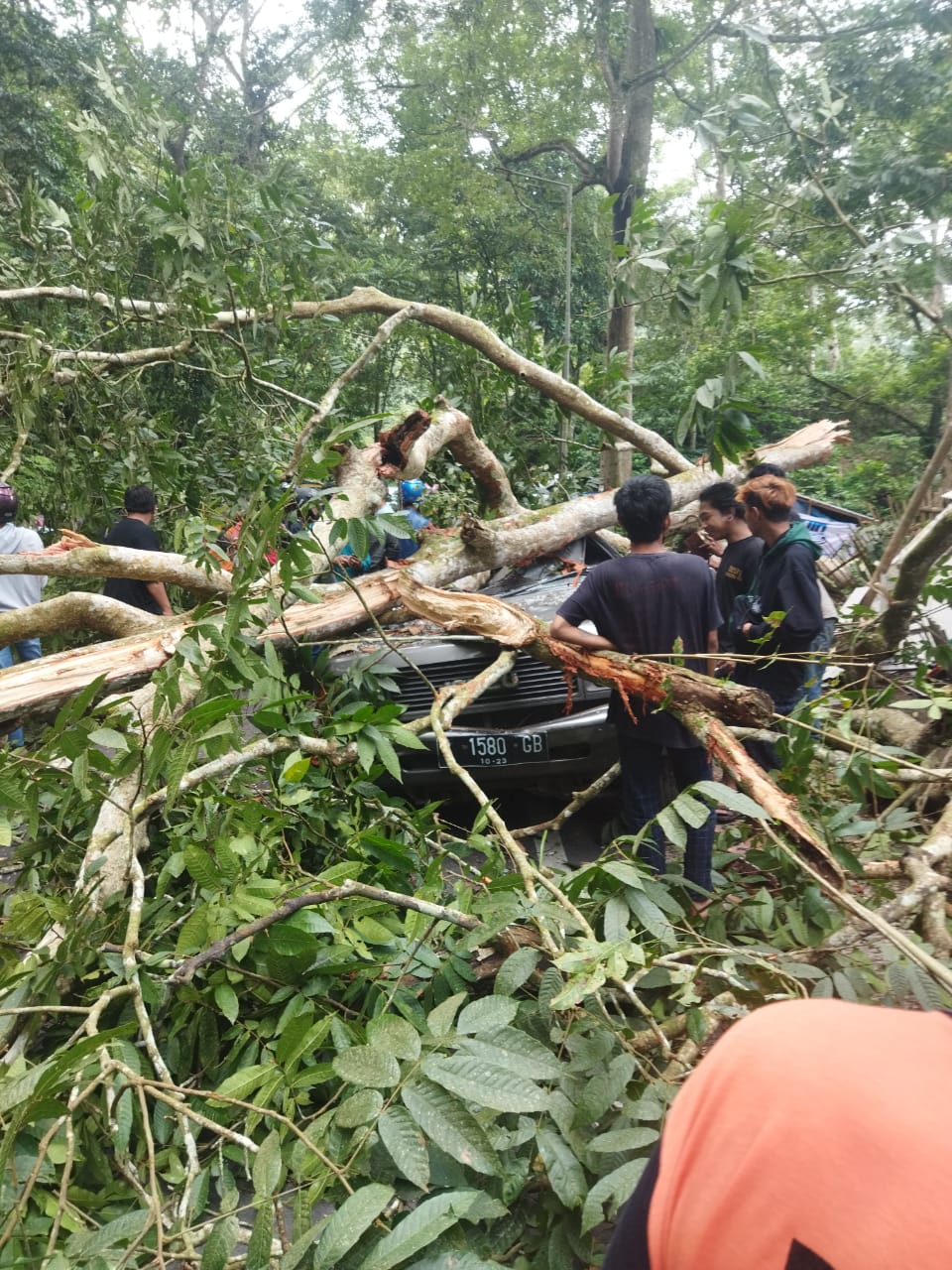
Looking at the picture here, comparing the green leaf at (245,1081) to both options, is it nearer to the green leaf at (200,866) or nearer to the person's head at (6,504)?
the green leaf at (200,866)

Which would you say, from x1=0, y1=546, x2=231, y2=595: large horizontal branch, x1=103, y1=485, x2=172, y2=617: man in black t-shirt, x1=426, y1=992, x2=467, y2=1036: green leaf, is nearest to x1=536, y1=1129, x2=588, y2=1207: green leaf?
x1=426, y1=992, x2=467, y2=1036: green leaf

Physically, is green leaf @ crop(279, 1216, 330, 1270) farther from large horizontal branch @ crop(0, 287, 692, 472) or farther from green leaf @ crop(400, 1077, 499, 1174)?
large horizontal branch @ crop(0, 287, 692, 472)

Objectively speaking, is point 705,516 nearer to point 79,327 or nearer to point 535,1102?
point 535,1102

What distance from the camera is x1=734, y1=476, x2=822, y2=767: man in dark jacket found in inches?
141

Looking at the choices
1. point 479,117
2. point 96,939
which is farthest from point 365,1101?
point 479,117

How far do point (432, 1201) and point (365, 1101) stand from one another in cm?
25

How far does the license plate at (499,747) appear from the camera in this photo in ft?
12.3

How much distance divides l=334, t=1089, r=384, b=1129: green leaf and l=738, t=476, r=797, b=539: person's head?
323cm

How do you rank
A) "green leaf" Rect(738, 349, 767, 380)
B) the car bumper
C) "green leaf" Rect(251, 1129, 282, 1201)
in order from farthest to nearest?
the car bumper < "green leaf" Rect(738, 349, 767, 380) < "green leaf" Rect(251, 1129, 282, 1201)

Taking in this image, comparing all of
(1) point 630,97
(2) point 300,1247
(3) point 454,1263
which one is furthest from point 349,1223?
(1) point 630,97

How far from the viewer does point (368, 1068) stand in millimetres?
1461

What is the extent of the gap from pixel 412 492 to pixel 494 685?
3.53 m

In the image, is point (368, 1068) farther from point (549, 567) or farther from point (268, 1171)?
point (549, 567)

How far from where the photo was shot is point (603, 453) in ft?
27.8
